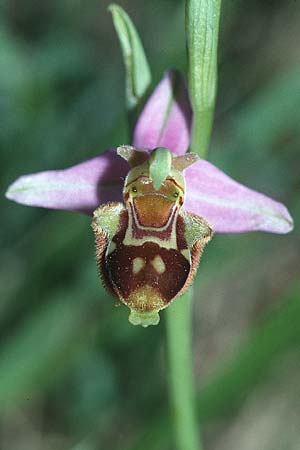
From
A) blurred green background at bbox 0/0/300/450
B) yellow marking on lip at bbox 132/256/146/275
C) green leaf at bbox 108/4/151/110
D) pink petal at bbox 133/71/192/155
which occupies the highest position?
green leaf at bbox 108/4/151/110

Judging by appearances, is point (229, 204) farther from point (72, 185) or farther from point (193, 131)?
point (72, 185)

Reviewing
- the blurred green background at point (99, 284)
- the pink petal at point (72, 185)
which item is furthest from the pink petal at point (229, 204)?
the blurred green background at point (99, 284)

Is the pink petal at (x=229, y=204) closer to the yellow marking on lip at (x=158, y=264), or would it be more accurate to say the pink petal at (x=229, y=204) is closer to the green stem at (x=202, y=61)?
the green stem at (x=202, y=61)

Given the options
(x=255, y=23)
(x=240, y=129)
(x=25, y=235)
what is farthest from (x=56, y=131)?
(x=255, y=23)

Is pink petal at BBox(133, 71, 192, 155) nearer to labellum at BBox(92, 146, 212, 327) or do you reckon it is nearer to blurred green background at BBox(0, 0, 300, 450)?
labellum at BBox(92, 146, 212, 327)

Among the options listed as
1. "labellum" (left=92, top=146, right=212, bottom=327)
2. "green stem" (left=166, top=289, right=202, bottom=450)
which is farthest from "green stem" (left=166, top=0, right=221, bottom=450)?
"labellum" (left=92, top=146, right=212, bottom=327)

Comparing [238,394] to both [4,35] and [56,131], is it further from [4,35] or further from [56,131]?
[4,35]

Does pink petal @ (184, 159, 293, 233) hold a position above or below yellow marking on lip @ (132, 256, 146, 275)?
above
